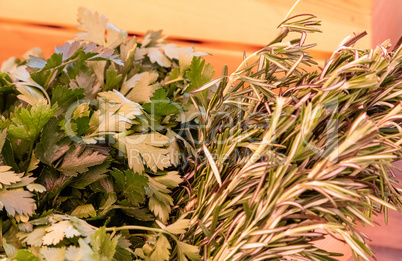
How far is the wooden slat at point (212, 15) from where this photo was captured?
96cm

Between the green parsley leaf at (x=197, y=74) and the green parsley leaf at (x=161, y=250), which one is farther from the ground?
the green parsley leaf at (x=197, y=74)

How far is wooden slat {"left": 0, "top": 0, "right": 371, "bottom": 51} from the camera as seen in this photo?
961mm

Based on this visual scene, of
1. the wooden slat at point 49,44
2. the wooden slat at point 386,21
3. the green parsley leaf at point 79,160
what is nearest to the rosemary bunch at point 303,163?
the green parsley leaf at point 79,160

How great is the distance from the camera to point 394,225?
725mm

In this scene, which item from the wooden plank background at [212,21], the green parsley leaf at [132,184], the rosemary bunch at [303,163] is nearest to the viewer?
the rosemary bunch at [303,163]

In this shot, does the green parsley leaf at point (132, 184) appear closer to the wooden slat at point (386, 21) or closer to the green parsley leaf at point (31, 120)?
the green parsley leaf at point (31, 120)

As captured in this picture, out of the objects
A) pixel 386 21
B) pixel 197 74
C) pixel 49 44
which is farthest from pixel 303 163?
pixel 49 44

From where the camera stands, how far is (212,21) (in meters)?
1.04

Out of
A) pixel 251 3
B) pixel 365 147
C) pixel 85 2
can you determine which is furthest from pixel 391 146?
pixel 85 2

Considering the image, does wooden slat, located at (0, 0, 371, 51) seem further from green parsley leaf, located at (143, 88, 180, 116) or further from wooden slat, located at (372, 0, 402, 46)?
green parsley leaf, located at (143, 88, 180, 116)

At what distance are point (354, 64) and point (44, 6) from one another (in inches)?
38.8

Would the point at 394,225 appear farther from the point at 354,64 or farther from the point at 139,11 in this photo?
the point at 139,11

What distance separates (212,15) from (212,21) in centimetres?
2

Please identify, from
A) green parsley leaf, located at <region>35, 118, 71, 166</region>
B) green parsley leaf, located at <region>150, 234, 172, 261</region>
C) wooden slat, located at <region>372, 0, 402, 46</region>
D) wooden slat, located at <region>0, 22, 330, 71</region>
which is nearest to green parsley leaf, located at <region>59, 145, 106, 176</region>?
green parsley leaf, located at <region>35, 118, 71, 166</region>
